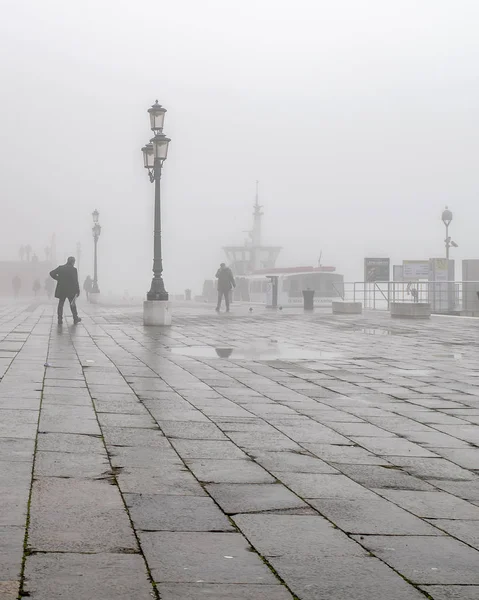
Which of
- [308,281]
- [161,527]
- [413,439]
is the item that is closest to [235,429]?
[413,439]

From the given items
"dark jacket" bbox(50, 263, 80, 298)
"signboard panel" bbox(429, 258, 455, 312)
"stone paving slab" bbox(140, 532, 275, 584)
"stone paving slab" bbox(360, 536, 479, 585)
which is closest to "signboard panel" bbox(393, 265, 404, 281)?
"signboard panel" bbox(429, 258, 455, 312)

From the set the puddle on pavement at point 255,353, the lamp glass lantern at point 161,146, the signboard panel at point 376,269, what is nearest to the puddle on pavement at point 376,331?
the puddle on pavement at point 255,353

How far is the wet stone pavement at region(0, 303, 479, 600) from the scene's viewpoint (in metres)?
3.16

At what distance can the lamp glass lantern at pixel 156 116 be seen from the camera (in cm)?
2080

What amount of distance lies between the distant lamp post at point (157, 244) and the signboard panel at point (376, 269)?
16.1 m

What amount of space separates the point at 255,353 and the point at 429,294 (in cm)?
1959

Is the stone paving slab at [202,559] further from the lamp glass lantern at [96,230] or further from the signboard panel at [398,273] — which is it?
the lamp glass lantern at [96,230]

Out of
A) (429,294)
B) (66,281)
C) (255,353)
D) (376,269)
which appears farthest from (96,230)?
(255,353)

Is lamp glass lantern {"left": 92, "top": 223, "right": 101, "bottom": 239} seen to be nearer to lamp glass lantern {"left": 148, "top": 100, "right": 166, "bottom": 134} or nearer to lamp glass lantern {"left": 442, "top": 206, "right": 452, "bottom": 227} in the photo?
lamp glass lantern {"left": 442, "top": 206, "right": 452, "bottom": 227}

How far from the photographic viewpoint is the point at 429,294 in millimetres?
31938

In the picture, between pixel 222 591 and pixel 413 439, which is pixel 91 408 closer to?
pixel 413 439

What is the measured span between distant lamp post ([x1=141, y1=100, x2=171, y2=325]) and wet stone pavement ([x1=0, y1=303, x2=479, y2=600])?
9.80 metres

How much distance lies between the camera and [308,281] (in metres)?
50.1

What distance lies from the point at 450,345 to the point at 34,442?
11.2 m
